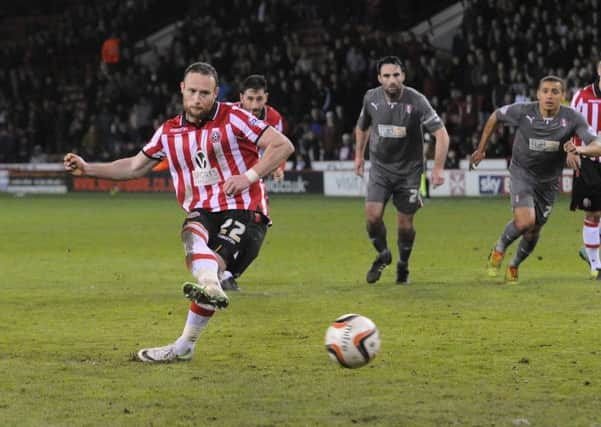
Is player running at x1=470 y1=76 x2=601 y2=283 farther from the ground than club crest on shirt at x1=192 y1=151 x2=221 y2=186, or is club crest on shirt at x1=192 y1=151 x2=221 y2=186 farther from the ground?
A: club crest on shirt at x1=192 y1=151 x2=221 y2=186

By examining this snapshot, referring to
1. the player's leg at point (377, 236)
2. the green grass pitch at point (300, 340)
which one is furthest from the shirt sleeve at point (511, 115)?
the green grass pitch at point (300, 340)

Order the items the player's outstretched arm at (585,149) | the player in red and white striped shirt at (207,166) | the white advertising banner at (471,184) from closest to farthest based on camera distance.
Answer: the player in red and white striped shirt at (207,166)
the player's outstretched arm at (585,149)
the white advertising banner at (471,184)

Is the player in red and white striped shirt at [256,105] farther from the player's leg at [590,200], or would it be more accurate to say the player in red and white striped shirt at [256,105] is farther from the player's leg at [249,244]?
the player's leg at [249,244]

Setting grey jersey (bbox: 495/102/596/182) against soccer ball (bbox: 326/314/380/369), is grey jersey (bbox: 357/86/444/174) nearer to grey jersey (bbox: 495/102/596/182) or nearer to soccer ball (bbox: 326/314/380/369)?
grey jersey (bbox: 495/102/596/182)

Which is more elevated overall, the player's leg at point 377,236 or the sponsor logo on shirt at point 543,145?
the sponsor logo on shirt at point 543,145

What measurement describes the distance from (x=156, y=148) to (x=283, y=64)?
88.0ft

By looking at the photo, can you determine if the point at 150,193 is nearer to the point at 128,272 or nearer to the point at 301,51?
the point at 301,51

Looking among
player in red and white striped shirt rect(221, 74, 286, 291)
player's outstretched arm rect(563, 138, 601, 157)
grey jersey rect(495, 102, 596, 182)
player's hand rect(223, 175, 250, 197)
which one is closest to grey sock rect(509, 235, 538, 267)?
grey jersey rect(495, 102, 596, 182)

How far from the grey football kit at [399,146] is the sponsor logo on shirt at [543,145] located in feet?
3.53

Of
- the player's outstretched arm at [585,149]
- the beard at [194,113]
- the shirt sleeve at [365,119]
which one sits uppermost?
the beard at [194,113]

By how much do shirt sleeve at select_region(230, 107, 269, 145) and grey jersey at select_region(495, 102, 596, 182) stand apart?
4772 millimetres

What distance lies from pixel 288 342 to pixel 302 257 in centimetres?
706

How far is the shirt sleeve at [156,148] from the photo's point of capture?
8227 mm

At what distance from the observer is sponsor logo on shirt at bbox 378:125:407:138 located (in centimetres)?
1246
